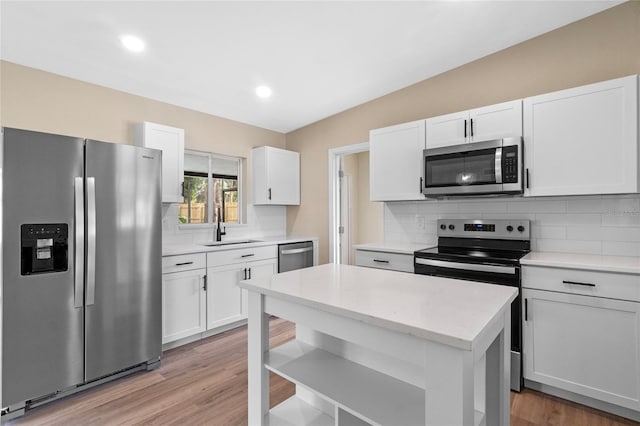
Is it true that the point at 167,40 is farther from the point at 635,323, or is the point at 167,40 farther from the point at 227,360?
the point at 635,323

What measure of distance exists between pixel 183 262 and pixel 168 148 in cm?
121

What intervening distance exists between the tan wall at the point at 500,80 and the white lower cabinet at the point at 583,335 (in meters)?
1.57

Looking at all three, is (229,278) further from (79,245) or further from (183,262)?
(79,245)

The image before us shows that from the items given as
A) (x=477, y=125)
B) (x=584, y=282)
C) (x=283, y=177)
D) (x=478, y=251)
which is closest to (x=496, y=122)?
(x=477, y=125)

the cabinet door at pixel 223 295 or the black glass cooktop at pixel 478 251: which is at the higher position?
the black glass cooktop at pixel 478 251

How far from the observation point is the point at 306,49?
8.70 ft

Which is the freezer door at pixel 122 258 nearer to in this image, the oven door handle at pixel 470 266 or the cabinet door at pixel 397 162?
the cabinet door at pixel 397 162

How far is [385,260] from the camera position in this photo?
3002mm

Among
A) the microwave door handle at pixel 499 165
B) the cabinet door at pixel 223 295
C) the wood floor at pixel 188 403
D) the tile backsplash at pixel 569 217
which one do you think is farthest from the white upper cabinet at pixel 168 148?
the microwave door handle at pixel 499 165

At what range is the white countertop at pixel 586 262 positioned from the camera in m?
1.88

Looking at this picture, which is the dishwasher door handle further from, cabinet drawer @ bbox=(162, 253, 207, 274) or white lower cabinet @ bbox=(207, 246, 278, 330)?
cabinet drawer @ bbox=(162, 253, 207, 274)

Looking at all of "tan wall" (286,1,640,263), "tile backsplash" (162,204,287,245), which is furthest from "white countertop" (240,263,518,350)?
"tile backsplash" (162,204,287,245)

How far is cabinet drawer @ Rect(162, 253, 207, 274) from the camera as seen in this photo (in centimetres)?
284

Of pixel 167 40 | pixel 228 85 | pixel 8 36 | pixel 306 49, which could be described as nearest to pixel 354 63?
pixel 306 49
